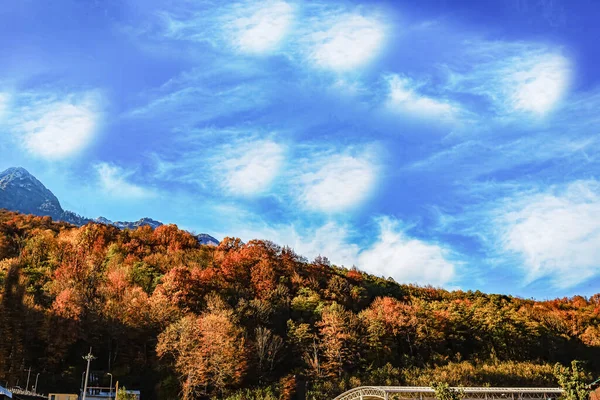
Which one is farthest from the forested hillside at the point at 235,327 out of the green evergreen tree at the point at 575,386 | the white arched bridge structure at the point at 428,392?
the green evergreen tree at the point at 575,386

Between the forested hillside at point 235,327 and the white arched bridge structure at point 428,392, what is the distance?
26.9ft

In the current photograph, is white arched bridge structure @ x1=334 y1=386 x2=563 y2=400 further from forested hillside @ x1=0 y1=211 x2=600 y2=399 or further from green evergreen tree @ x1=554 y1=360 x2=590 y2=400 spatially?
green evergreen tree @ x1=554 y1=360 x2=590 y2=400

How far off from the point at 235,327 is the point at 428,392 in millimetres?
22436

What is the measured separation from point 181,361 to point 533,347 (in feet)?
153

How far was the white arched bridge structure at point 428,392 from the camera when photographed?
41094 millimetres

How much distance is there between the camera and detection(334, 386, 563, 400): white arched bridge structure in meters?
41.1

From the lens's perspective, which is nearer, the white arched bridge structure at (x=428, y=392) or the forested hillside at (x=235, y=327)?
→ the white arched bridge structure at (x=428, y=392)

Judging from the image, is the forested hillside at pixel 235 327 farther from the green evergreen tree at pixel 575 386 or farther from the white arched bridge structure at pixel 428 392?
the green evergreen tree at pixel 575 386

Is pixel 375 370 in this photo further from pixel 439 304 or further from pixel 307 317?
pixel 439 304

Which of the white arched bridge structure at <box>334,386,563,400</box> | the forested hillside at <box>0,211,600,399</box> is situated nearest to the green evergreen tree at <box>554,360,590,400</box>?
the white arched bridge structure at <box>334,386,563,400</box>

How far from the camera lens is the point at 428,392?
45250 millimetres

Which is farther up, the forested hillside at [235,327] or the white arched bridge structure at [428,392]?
the forested hillside at [235,327]

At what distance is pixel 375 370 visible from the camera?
58688 mm

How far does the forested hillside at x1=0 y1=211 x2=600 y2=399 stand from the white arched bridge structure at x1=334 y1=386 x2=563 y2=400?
821 centimetres
